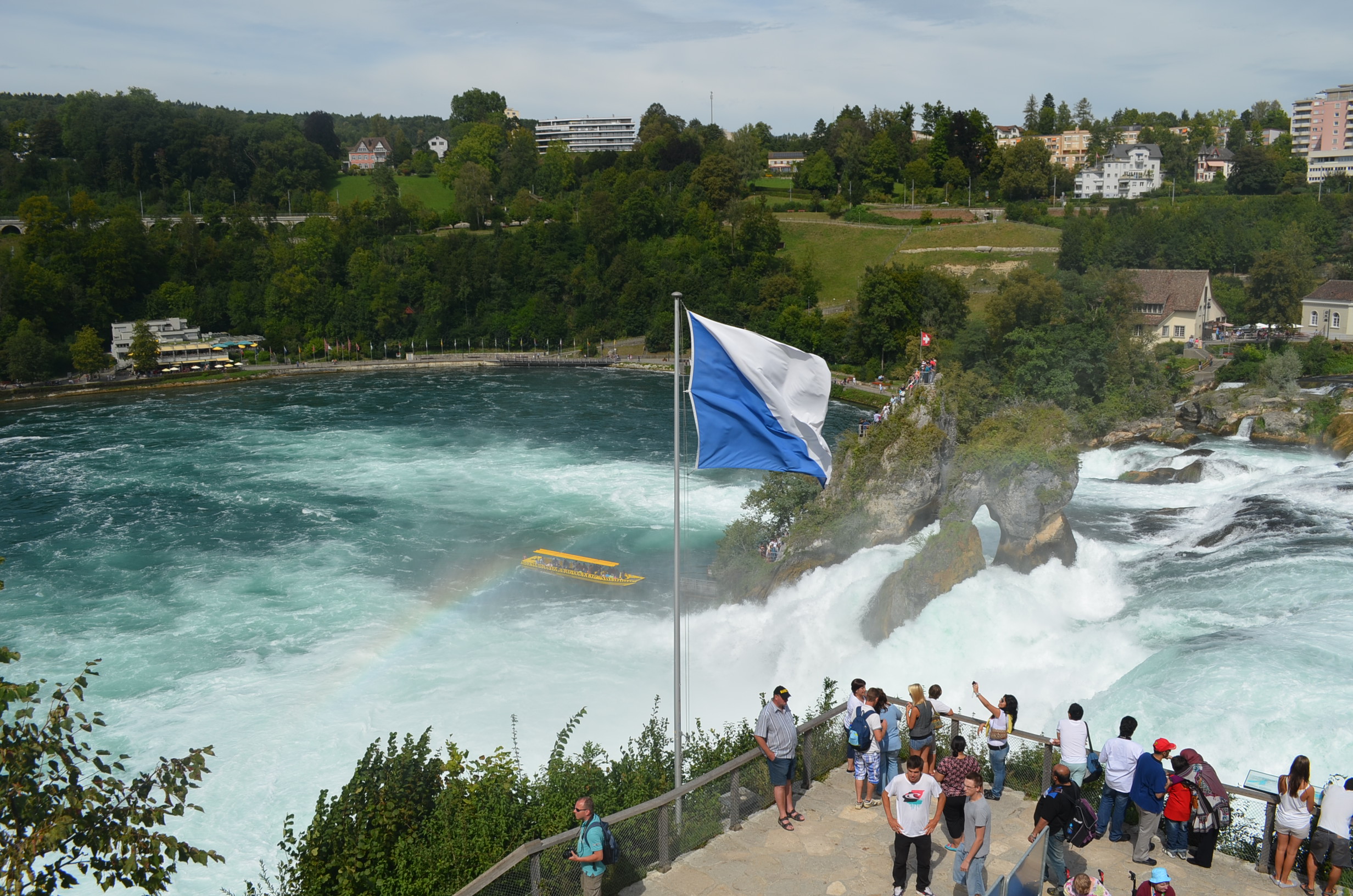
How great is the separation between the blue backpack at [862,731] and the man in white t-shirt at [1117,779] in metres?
2.13

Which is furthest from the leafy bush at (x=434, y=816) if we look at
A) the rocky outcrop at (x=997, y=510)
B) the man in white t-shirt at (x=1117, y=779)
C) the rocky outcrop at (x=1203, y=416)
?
the rocky outcrop at (x=1203, y=416)

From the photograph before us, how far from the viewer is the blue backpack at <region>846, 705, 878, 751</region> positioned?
10.1m

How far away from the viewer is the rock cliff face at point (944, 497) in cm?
2405

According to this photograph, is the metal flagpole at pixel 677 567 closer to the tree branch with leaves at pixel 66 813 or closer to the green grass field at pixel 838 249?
the tree branch with leaves at pixel 66 813

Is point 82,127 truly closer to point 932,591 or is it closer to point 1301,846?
point 932,591

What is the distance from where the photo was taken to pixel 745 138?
11519cm

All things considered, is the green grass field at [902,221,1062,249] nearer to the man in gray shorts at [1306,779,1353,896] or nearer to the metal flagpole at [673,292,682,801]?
the metal flagpole at [673,292,682,801]

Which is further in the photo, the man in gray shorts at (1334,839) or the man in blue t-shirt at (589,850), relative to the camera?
the man in gray shorts at (1334,839)

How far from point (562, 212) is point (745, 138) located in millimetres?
26150

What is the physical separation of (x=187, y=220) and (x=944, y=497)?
9238cm

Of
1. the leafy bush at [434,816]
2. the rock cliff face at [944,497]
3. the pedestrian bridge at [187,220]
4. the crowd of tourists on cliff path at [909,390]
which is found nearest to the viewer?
the leafy bush at [434,816]

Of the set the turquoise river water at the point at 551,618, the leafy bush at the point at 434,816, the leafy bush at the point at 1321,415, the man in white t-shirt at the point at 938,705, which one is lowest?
the turquoise river water at the point at 551,618

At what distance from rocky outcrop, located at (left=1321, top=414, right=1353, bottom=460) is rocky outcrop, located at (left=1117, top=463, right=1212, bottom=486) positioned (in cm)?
407

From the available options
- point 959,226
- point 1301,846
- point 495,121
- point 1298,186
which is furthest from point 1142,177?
point 1301,846
